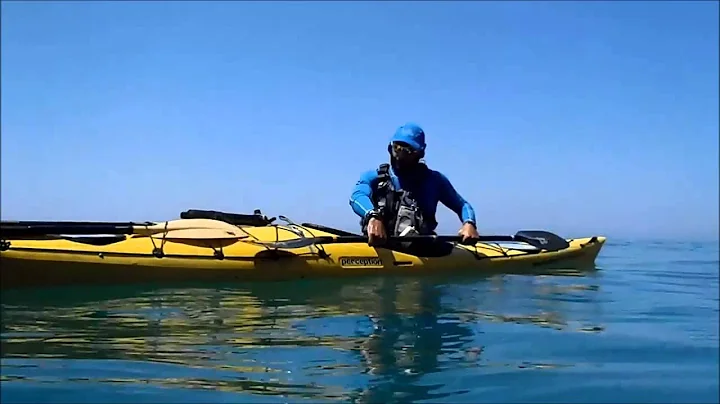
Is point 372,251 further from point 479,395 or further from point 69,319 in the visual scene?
point 479,395

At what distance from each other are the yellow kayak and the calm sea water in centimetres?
21

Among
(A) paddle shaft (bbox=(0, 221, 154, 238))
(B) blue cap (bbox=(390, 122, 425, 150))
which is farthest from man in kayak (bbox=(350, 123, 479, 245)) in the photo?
(A) paddle shaft (bbox=(0, 221, 154, 238))

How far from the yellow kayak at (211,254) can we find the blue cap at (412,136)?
119 centimetres

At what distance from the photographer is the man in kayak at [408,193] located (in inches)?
303

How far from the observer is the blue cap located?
7871mm

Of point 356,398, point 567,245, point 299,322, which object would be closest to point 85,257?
point 299,322

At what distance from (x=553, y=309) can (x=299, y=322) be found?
217cm

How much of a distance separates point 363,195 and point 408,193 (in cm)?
59

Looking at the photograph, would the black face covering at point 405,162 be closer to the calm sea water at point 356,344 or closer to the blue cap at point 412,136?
the blue cap at point 412,136

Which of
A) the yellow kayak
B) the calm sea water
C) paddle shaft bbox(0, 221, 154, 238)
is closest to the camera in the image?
the calm sea water

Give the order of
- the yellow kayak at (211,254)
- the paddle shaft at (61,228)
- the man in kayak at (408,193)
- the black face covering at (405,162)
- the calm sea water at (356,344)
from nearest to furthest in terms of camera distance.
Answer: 1. the calm sea water at (356,344)
2. the yellow kayak at (211,254)
3. the paddle shaft at (61,228)
4. the man in kayak at (408,193)
5. the black face covering at (405,162)

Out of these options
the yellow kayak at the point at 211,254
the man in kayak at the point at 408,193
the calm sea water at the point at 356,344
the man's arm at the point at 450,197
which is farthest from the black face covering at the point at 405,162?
the calm sea water at the point at 356,344

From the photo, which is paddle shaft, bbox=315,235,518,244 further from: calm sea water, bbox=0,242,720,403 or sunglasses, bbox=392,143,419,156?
sunglasses, bbox=392,143,419,156

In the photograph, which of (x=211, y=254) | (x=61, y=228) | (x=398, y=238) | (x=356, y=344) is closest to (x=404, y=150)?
(x=398, y=238)
